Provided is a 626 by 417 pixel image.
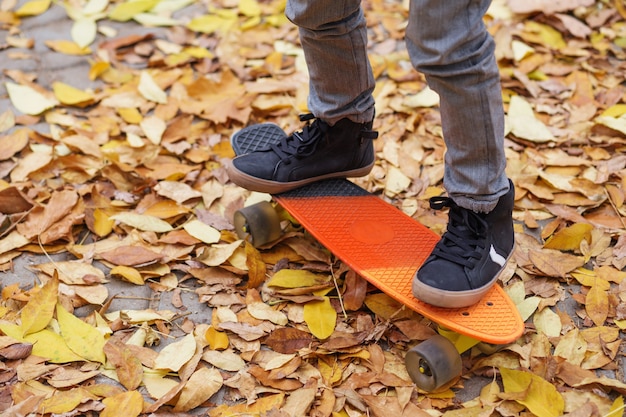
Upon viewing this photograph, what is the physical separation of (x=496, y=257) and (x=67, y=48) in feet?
7.11

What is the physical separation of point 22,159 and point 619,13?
8.63 feet

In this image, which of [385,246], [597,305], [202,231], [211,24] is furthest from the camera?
[211,24]

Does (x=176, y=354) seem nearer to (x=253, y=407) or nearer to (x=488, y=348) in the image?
(x=253, y=407)

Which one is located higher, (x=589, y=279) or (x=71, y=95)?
(x=71, y=95)

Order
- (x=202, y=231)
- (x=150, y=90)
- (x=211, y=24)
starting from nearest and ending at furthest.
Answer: (x=202, y=231) < (x=150, y=90) < (x=211, y=24)

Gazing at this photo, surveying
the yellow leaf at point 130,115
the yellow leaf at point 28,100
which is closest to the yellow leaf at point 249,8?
the yellow leaf at point 130,115

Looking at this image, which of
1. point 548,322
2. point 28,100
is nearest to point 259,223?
point 548,322

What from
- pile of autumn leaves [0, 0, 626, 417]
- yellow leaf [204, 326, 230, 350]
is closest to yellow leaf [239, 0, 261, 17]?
pile of autumn leaves [0, 0, 626, 417]

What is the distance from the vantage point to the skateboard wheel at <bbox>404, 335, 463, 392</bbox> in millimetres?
1534

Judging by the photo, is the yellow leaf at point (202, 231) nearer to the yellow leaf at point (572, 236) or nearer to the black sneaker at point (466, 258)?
the black sneaker at point (466, 258)

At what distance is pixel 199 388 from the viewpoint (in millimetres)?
1574

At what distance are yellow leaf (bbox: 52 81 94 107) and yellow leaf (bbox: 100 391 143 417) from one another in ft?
4.77

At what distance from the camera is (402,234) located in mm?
1917

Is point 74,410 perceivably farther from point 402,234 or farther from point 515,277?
point 515,277
